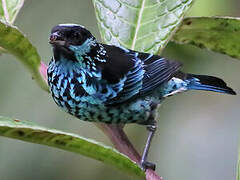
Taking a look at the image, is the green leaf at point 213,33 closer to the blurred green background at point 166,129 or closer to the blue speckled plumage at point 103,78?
the blue speckled plumage at point 103,78

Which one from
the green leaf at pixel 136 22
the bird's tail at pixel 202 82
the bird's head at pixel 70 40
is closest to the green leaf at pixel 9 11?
the bird's head at pixel 70 40

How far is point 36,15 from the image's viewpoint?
443 centimetres

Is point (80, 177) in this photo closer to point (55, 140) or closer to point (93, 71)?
point (93, 71)

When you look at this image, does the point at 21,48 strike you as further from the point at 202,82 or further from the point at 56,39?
the point at 202,82

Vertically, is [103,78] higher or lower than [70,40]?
lower

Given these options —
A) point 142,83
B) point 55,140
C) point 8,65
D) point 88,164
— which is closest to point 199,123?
point 88,164

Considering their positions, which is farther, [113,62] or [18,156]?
[18,156]

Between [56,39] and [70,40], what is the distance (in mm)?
132

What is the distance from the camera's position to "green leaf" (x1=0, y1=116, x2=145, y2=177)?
1.73m

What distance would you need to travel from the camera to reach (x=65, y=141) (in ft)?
5.94

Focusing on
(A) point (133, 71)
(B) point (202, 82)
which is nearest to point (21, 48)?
(A) point (133, 71)

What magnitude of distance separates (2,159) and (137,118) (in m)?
1.36

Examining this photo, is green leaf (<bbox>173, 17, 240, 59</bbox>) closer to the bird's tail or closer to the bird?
the bird

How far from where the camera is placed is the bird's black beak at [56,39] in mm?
2330
